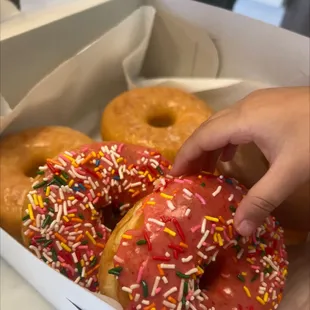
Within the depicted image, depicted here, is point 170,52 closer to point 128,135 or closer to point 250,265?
point 128,135

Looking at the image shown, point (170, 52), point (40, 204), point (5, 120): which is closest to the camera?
point (40, 204)

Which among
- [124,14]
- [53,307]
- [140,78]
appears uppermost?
[124,14]

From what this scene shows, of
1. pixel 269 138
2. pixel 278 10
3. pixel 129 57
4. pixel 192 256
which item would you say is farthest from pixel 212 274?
pixel 278 10

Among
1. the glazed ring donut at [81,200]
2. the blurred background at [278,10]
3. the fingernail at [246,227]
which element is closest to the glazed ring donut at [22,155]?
the glazed ring donut at [81,200]

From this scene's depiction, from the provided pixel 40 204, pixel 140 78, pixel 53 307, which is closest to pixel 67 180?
pixel 40 204

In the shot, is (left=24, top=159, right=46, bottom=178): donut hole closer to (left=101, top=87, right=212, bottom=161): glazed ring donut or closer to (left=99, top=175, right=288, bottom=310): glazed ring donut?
(left=101, top=87, right=212, bottom=161): glazed ring donut

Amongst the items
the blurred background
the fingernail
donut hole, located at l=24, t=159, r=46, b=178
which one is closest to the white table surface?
donut hole, located at l=24, t=159, r=46, b=178

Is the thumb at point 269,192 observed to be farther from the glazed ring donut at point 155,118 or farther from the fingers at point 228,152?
the glazed ring donut at point 155,118
